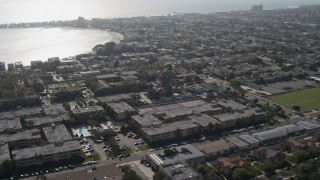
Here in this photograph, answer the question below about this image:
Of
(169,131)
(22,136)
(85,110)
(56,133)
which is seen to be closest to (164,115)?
(169,131)

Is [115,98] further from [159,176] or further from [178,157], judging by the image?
[159,176]

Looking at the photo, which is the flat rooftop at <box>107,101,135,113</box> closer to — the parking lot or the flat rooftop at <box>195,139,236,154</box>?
the parking lot

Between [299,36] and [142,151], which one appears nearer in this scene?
[142,151]

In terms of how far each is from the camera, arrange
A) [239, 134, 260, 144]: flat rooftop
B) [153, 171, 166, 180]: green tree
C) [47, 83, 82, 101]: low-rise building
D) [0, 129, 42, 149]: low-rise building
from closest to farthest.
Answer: [153, 171, 166, 180]: green tree, [239, 134, 260, 144]: flat rooftop, [0, 129, 42, 149]: low-rise building, [47, 83, 82, 101]: low-rise building

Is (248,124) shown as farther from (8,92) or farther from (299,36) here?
(299,36)

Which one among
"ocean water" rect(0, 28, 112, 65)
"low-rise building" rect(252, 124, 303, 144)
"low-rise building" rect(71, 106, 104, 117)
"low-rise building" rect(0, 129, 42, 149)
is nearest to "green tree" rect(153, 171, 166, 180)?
"low-rise building" rect(252, 124, 303, 144)

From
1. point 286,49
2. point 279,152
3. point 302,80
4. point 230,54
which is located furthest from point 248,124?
point 286,49
